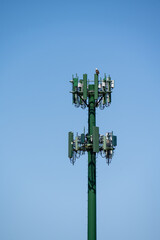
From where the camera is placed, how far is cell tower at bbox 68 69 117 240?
82.4 feet

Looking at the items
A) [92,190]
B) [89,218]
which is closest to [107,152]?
[92,190]

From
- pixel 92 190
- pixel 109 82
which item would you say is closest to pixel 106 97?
pixel 109 82

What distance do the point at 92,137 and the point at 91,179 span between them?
2.93m

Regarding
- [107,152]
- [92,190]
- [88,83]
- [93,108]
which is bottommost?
[92,190]

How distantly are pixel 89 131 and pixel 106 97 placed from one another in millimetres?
2919

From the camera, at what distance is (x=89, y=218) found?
969 inches

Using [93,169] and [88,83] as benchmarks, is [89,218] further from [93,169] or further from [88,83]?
[88,83]

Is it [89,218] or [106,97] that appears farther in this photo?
[106,97]

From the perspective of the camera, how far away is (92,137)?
25703mm

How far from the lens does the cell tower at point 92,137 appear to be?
82.4 feet

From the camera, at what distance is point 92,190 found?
83.0ft

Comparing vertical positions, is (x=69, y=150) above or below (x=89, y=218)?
above

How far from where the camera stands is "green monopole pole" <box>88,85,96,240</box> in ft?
80.3

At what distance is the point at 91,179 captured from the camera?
25625 millimetres
